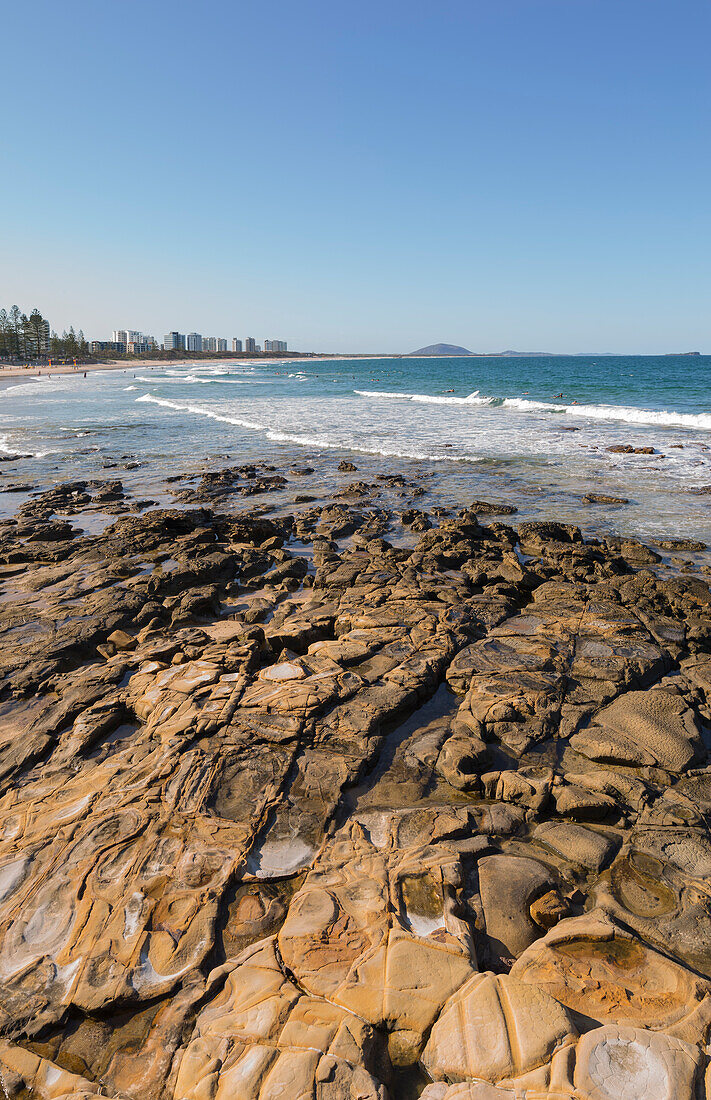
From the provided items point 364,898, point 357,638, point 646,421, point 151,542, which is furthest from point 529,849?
point 646,421

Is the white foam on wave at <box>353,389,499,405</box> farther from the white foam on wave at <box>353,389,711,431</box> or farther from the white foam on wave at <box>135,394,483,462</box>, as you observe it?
the white foam on wave at <box>135,394,483,462</box>

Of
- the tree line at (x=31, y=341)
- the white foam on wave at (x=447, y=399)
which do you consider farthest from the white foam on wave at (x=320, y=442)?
the tree line at (x=31, y=341)

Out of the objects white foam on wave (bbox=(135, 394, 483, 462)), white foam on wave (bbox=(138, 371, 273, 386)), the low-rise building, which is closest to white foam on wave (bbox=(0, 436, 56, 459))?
white foam on wave (bbox=(135, 394, 483, 462))

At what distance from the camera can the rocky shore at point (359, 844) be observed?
2771 mm

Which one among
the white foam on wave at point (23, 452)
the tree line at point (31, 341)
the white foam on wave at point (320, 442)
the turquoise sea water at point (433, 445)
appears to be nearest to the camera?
the turquoise sea water at point (433, 445)

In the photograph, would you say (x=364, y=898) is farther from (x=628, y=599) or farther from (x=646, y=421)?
(x=646, y=421)

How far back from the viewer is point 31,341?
4751 inches

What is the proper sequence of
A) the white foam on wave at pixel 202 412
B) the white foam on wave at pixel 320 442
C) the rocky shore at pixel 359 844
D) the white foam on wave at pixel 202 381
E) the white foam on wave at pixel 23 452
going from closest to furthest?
1. the rocky shore at pixel 359 844
2. the white foam on wave at pixel 320 442
3. the white foam on wave at pixel 23 452
4. the white foam on wave at pixel 202 412
5. the white foam on wave at pixel 202 381

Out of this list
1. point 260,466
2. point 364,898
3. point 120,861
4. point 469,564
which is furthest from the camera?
point 260,466

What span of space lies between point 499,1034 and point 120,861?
261cm

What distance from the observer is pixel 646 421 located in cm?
3164

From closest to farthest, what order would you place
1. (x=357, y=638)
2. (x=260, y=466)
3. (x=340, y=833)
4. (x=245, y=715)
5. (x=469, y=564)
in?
(x=340, y=833)
(x=245, y=715)
(x=357, y=638)
(x=469, y=564)
(x=260, y=466)

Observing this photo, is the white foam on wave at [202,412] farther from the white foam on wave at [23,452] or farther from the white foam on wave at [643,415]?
the white foam on wave at [643,415]

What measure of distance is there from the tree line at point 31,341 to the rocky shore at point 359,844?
124631mm
